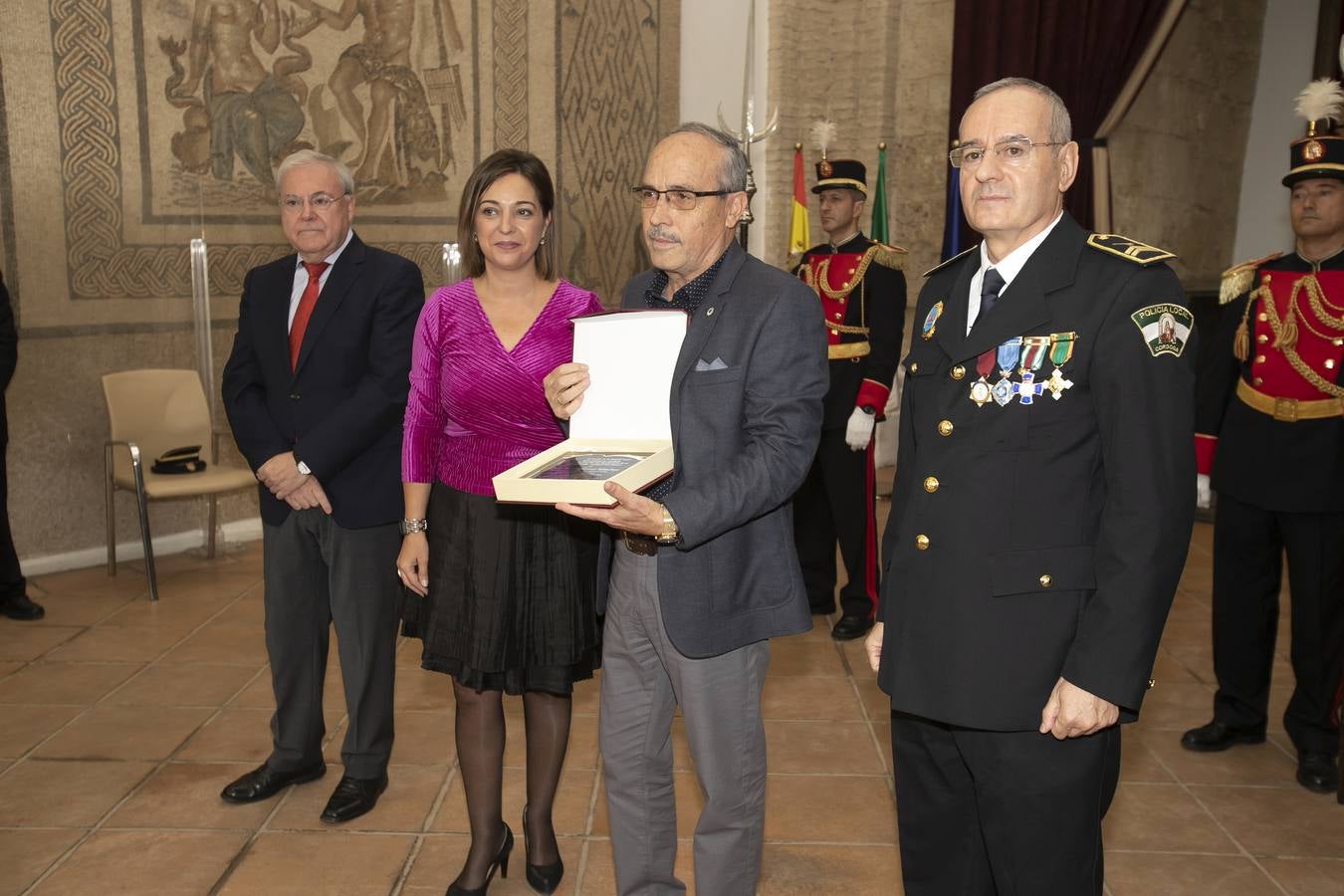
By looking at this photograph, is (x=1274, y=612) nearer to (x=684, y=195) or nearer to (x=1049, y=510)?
(x=1049, y=510)

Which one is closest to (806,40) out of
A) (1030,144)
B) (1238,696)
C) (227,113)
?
(227,113)

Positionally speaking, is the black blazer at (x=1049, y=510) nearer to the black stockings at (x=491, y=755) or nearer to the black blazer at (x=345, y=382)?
the black stockings at (x=491, y=755)

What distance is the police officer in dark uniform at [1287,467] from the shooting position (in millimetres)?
3430

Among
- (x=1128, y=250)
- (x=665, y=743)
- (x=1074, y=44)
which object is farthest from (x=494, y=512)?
(x=1074, y=44)

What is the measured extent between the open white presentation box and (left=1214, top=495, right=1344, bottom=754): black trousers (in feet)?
7.76


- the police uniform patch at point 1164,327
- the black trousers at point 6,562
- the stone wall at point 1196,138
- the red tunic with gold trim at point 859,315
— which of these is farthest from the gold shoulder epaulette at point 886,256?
the stone wall at point 1196,138

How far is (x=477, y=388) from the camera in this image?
8.19 ft

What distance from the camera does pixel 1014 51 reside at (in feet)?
24.7

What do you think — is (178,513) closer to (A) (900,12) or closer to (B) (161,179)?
(B) (161,179)

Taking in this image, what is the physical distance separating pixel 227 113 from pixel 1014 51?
15.7 feet

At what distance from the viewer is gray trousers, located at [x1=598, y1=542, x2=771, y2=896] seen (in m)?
2.14

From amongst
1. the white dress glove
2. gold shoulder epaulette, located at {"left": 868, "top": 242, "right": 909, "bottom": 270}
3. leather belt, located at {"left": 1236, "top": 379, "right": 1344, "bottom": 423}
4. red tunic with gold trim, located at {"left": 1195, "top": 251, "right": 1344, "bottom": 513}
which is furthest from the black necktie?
gold shoulder epaulette, located at {"left": 868, "top": 242, "right": 909, "bottom": 270}

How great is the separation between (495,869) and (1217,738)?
7.68ft

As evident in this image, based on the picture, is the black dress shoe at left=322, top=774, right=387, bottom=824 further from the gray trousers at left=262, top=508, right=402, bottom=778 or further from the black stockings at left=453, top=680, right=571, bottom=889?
the black stockings at left=453, top=680, right=571, bottom=889
